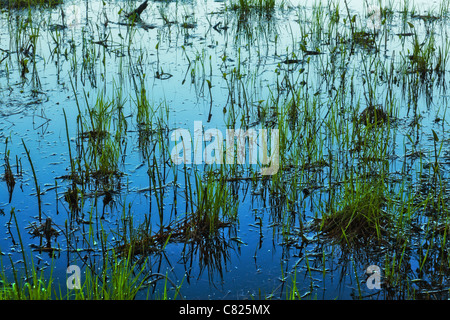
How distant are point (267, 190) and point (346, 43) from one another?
2907 mm

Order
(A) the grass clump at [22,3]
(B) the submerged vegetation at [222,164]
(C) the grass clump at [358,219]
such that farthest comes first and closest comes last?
(A) the grass clump at [22,3], (C) the grass clump at [358,219], (B) the submerged vegetation at [222,164]

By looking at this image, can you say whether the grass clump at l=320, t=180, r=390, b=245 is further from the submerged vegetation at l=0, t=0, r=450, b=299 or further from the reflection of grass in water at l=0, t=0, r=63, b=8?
the reflection of grass in water at l=0, t=0, r=63, b=8

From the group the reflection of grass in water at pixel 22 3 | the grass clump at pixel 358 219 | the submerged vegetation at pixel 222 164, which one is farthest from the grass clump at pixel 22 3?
the grass clump at pixel 358 219

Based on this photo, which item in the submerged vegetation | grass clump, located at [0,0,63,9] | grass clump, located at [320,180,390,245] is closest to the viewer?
the submerged vegetation

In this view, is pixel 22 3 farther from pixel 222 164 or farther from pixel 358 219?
pixel 358 219

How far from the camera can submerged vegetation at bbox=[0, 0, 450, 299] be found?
9.03ft

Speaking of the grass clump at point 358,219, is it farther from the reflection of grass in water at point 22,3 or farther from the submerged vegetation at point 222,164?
the reflection of grass in water at point 22,3

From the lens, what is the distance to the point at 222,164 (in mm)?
3479

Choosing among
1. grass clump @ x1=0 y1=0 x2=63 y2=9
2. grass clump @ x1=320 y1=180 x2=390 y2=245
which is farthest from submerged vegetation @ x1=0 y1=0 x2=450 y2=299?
grass clump @ x1=0 y1=0 x2=63 y2=9

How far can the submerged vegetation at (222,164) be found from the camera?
275cm

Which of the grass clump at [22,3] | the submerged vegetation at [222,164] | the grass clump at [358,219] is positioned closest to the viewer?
the submerged vegetation at [222,164]

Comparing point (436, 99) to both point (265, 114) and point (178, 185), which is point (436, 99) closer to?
point (265, 114)

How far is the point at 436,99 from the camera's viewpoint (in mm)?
4777
